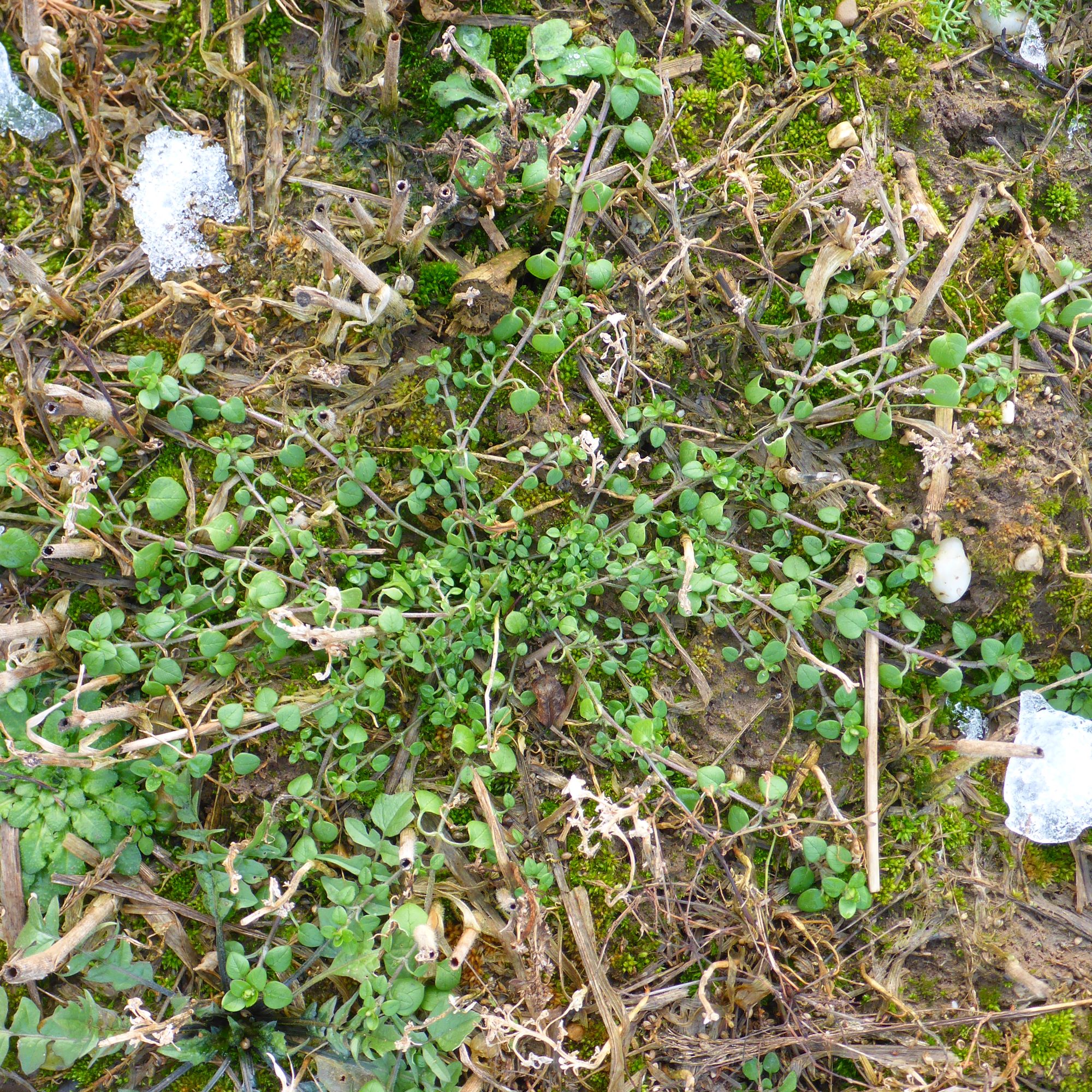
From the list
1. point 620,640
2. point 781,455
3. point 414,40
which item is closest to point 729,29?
point 414,40

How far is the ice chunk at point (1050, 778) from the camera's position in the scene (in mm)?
2748

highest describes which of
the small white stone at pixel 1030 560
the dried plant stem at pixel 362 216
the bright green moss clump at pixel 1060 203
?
the dried plant stem at pixel 362 216

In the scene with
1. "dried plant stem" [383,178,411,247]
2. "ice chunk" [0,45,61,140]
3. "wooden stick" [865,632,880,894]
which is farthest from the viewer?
"ice chunk" [0,45,61,140]

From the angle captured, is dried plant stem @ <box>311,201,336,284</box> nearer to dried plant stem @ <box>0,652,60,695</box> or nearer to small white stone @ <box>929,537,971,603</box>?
dried plant stem @ <box>0,652,60,695</box>

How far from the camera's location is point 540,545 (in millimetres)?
2635

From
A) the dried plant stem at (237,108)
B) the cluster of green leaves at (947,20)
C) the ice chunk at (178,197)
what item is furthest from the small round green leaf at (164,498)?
the cluster of green leaves at (947,20)

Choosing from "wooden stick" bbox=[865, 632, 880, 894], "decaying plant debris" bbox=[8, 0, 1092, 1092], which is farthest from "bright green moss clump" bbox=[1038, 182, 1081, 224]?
"wooden stick" bbox=[865, 632, 880, 894]

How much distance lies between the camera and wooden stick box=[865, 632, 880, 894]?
8.69 feet

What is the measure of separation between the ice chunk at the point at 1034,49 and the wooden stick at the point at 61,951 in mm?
4199

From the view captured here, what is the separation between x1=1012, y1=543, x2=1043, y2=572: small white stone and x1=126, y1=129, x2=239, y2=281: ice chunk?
2818 mm

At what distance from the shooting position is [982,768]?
2.79 metres

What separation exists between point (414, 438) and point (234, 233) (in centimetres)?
90

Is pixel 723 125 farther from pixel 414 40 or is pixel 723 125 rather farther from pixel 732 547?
pixel 732 547

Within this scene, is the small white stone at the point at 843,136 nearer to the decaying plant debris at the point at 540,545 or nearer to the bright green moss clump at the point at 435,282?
the decaying plant debris at the point at 540,545
